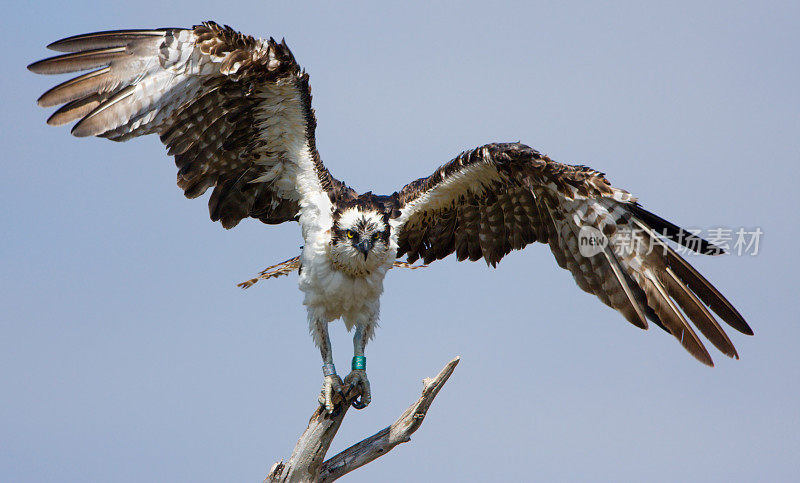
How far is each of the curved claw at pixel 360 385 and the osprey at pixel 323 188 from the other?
0.5 inches

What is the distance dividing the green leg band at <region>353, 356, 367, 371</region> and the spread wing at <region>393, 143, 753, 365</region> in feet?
4.04

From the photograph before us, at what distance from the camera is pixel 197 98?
7.49m

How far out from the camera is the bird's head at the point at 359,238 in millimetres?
7395

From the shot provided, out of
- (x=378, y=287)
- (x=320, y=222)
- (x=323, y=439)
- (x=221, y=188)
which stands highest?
(x=221, y=188)

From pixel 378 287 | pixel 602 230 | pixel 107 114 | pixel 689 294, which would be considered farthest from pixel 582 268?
pixel 107 114

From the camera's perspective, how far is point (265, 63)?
7.15m

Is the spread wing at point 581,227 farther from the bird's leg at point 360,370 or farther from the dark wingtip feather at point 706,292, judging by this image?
the bird's leg at point 360,370

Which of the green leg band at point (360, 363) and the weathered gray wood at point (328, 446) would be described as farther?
the green leg band at point (360, 363)

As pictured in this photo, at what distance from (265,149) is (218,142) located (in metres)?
0.42

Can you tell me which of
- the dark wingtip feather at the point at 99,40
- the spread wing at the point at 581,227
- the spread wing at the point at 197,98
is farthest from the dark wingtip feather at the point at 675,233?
the dark wingtip feather at the point at 99,40

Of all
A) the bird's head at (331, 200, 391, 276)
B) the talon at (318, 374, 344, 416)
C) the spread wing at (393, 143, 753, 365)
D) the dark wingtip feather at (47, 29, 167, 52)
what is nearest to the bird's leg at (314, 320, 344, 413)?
the talon at (318, 374, 344, 416)

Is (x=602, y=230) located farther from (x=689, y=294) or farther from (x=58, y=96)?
(x=58, y=96)

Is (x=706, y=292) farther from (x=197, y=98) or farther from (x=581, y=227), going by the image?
(x=197, y=98)

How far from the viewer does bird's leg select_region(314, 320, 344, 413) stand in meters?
7.39
